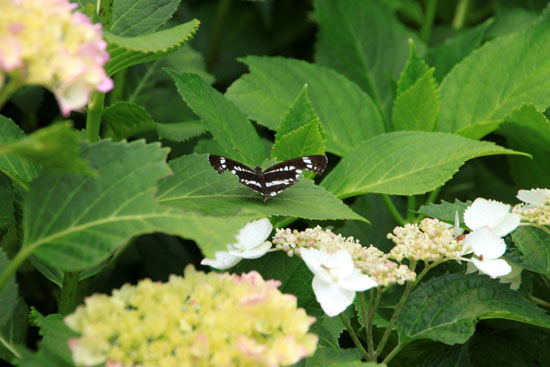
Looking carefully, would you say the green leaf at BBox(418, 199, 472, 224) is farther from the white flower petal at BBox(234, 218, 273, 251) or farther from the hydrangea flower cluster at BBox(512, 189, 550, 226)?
the white flower petal at BBox(234, 218, 273, 251)

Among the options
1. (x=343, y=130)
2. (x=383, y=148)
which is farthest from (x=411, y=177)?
(x=343, y=130)

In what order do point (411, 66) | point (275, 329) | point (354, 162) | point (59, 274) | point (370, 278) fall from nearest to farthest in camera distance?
point (275, 329) < point (370, 278) < point (59, 274) < point (354, 162) < point (411, 66)

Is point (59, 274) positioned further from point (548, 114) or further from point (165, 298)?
point (548, 114)

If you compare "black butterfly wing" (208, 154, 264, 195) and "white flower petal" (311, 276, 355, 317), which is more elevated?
"black butterfly wing" (208, 154, 264, 195)

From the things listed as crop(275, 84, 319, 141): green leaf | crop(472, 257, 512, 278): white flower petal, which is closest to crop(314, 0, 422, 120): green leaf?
crop(275, 84, 319, 141): green leaf

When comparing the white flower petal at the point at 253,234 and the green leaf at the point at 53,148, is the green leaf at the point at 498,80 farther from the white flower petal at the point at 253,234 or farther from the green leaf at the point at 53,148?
the green leaf at the point at 53,148

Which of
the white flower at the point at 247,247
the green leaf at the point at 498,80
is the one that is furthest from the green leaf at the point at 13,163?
the green leaf at the point at 498,80

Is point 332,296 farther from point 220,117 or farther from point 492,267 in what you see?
point 220,117
